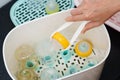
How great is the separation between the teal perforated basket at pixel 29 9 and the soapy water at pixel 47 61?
15 cm

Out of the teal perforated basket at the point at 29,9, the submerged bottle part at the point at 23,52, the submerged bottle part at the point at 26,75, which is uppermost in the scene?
the teal perforated basket at the point at 29,9

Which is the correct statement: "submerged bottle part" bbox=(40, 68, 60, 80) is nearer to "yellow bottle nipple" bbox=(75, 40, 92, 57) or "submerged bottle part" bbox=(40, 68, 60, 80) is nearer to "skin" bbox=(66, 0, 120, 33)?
"yellow bottle nipple" bbox=(75, 40, 92, 57)

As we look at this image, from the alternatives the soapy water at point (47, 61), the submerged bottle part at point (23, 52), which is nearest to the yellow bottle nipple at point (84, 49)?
the soapy water at point (47, 61)

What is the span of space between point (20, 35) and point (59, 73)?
0.61 feet

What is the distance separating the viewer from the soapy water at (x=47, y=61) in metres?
0.86

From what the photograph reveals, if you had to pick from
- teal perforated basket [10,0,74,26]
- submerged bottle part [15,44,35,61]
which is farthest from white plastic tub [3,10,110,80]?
teal perforated basket [10,0,74,26]

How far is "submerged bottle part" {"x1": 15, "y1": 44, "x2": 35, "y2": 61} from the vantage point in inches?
34.0

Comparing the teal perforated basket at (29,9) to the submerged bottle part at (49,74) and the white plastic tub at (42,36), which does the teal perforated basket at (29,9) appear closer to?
the white plastic tub at (42,36)

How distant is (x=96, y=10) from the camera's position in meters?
0.69

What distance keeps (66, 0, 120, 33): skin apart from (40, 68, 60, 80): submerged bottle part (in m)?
0.22

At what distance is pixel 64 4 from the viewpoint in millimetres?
1020

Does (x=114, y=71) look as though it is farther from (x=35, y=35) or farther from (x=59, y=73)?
(x=35, y=35)

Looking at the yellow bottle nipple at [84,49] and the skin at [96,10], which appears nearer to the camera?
the skin at [96,10]

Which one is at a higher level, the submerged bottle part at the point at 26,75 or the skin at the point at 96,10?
the skin at the point at 96,10
